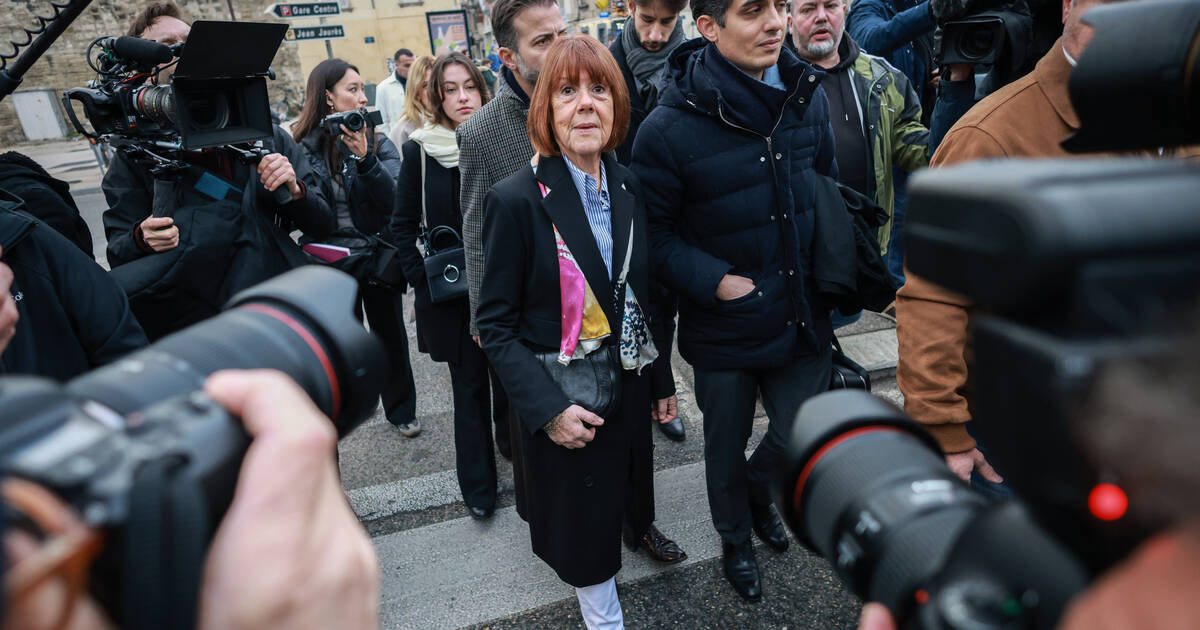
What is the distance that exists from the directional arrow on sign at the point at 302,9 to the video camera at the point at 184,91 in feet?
29.9

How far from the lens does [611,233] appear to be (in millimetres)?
2070

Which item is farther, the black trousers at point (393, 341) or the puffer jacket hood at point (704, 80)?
the black trousers at point (393, 341)

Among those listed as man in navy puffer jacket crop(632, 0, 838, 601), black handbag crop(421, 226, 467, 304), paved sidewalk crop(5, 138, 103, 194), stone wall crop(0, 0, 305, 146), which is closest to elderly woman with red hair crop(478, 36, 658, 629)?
man in navy puffer jacket crop(632, 0, 838, 601)

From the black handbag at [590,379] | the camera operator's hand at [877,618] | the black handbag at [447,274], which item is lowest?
the black handbag at [590,379]

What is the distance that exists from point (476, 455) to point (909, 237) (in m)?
2.46

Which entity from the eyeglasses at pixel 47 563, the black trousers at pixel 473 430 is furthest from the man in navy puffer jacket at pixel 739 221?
the eyeglasses at pixel 47 563

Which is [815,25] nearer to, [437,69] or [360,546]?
[437,69]

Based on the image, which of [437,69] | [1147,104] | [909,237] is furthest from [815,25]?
[909,237]

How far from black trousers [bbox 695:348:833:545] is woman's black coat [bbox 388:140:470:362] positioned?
1059mm

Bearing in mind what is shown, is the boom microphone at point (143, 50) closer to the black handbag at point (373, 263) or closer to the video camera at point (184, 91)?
the video camera at point (184, 91)

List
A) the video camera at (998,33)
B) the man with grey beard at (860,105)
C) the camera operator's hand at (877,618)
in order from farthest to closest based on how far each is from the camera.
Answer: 1. the man with grey beard at (860,105)
2. the video camera at (998,33)
3. the camera operator's hand at (877,618)

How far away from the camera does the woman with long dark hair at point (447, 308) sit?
9.26 ft

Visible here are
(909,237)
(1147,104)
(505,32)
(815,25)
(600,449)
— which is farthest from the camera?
(815,25)

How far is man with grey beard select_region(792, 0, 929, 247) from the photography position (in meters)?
3.14
